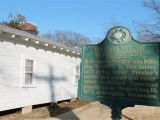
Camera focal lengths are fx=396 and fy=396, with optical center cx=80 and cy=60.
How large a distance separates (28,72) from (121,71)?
32.2 ft

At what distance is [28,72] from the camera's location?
56.8 feet

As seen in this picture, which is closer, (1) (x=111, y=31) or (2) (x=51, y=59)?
(1) (x=111, y=31)

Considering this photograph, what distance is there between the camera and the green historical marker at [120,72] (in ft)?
25.5

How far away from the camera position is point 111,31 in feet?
26.9

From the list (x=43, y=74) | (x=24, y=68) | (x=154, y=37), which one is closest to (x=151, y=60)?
(x=24, y=68)

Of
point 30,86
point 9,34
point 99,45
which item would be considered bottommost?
point 30,86

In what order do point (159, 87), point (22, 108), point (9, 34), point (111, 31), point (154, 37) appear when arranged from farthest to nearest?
point (154, 37), point (22, 108), point (9, 34), point (111, 31), point (159, 87)

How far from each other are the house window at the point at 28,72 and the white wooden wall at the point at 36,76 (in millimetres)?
234

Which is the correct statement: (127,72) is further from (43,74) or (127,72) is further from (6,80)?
(43,74)

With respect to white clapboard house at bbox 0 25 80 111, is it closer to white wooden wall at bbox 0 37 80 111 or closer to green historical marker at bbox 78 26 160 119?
white wooden wall at bbox 0 37 80 111

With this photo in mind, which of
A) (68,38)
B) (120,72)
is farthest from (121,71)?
(68,38)

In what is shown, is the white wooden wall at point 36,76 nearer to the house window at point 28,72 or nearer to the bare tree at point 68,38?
the house window at point 28,72

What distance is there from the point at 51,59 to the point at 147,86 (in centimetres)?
1280

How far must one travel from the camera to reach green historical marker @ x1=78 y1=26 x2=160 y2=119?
307 inches
